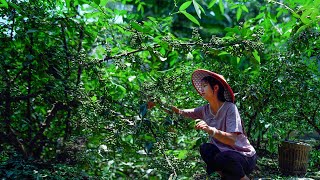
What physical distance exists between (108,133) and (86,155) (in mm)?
402

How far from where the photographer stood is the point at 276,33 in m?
3.87

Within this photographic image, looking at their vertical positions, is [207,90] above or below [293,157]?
above

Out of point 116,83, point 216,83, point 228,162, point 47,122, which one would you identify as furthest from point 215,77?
point 47,122

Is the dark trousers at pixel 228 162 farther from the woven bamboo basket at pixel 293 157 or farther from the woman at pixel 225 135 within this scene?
the woven bamboo basket at pixel 293 157

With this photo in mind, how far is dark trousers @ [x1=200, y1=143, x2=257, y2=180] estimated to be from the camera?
276 centimetres

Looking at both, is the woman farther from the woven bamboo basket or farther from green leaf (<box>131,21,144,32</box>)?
the woven bamboo basket

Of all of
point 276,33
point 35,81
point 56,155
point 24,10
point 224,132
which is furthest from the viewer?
point 276,33

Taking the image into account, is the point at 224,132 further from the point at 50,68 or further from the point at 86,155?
the point at 50,68

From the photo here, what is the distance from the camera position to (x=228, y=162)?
2764mm

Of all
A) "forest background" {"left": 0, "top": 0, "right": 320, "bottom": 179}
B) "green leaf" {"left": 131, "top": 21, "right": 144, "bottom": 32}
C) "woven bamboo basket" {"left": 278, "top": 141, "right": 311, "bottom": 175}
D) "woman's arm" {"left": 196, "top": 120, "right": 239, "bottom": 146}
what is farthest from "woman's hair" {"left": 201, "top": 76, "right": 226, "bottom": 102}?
"woven bamboo basket" {"left": 278, "top": 141, "right": 311, "bottom": 175}

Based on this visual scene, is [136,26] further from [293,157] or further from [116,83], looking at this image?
[293,157]

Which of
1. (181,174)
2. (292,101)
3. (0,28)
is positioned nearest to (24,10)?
(0,28)

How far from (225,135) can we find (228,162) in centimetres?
25

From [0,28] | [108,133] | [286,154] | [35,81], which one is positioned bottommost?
[286,154]
